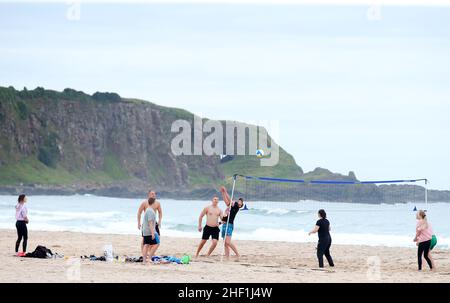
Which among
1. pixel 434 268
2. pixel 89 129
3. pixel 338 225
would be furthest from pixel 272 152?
pixel 434 268

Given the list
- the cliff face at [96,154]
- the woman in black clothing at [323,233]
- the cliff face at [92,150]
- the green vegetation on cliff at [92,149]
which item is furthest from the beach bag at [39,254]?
the green vegetation on cliff at [92,149]

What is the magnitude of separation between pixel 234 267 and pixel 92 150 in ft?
419

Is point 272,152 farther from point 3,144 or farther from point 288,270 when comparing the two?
point 288,270

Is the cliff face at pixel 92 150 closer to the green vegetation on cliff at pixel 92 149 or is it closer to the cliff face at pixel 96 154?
the green vegetation on cliff at pixel 92 149

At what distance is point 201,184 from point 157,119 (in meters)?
17.5

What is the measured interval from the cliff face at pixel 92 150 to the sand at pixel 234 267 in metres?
108

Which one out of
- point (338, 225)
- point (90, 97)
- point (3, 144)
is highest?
Result: point (90, 97)

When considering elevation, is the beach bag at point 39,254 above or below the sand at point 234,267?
above

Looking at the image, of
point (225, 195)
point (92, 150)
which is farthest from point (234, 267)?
point (92, 150)

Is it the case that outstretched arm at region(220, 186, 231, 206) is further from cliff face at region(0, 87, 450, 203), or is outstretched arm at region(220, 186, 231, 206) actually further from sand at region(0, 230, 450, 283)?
cliff face at region(0, 87, 450, 203)

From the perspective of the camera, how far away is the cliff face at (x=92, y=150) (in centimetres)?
13325
